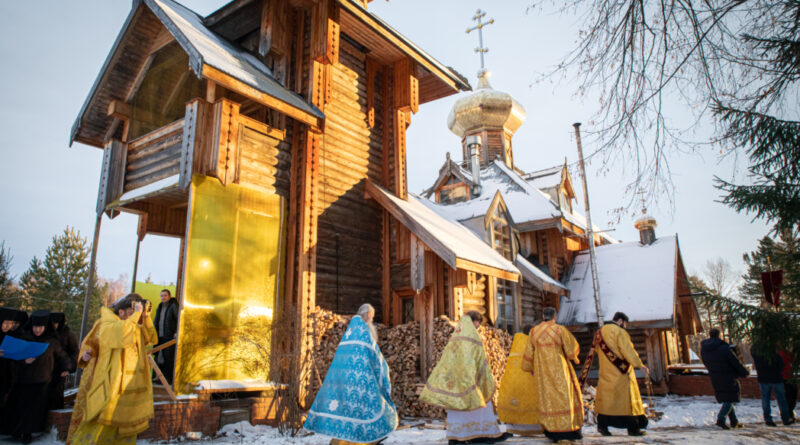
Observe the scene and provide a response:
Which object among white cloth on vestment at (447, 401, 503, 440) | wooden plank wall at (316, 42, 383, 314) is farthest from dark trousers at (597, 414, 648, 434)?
wooden plank wall at (316, 42, 383, 314)

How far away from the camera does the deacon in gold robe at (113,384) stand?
507 cm

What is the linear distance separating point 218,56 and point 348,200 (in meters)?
3.94

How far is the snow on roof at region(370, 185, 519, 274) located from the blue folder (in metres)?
6.71

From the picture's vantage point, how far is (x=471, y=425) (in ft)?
20.9

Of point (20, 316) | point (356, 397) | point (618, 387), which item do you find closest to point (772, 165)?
point (618, 387)

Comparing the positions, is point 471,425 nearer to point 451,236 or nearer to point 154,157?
point 451,236

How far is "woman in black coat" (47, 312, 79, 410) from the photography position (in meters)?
6.87

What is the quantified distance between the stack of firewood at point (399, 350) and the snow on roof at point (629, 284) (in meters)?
8.34

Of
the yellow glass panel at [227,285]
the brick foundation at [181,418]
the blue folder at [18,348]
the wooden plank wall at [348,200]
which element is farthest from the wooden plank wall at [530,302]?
the blue folder at [18,348]

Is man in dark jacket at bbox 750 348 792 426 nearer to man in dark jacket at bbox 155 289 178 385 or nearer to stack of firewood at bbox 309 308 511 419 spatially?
stack of firewood at bbox 309 308 511 419

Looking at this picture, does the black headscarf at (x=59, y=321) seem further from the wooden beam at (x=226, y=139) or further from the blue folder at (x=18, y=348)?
the wooden beam at (x=226, y=139)

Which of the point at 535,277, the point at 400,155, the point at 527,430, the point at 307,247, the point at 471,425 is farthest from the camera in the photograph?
the point at 535,277

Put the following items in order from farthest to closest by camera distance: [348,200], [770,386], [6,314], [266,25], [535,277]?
1. [535,277]
2. [348,200]
3. [266,25]
4. [770,386]
5. [6,314]

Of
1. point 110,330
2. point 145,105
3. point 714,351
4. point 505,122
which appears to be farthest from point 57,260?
point 714,351
